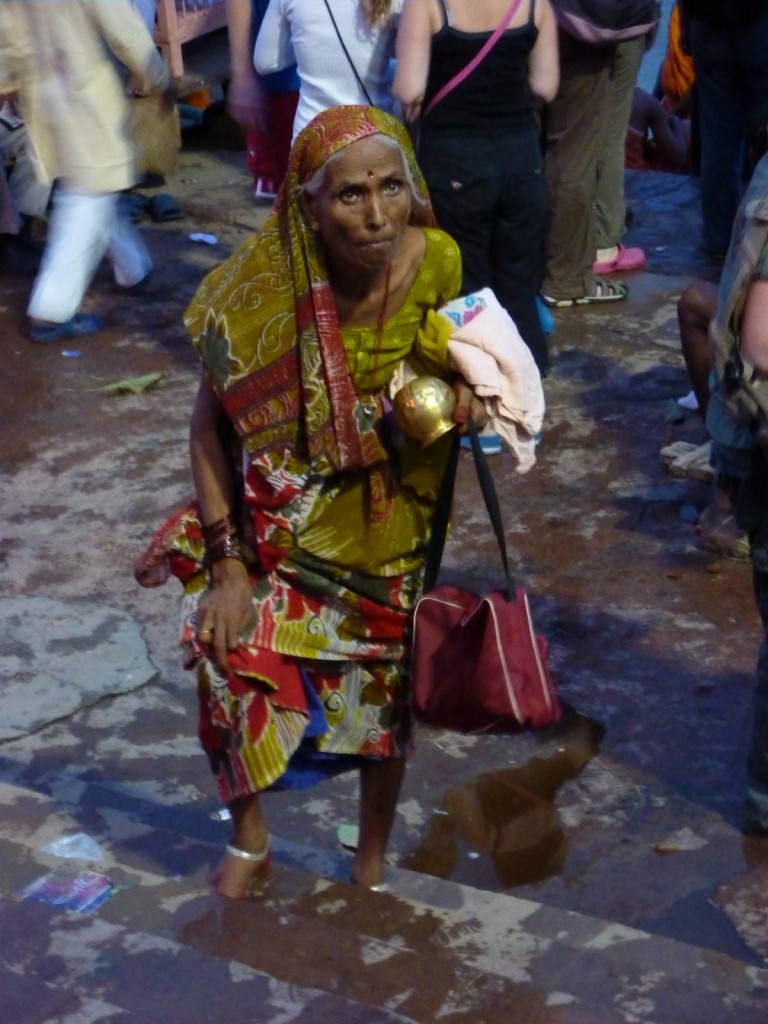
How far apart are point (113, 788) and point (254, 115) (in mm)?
3372

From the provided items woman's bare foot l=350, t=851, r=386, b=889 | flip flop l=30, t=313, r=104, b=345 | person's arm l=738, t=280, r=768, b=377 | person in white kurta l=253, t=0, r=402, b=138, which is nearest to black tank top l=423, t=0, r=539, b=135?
person in white kurta l=253, t=0, r=402, b=138

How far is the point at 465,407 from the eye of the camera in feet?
9.50

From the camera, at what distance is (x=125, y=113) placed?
23.1 ft

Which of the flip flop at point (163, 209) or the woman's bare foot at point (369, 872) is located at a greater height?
the woman's bare foot at point (369, 872)


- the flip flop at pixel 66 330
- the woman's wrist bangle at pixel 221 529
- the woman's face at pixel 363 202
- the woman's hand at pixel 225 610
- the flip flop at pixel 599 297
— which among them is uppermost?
the woman's face at pixel 363 202

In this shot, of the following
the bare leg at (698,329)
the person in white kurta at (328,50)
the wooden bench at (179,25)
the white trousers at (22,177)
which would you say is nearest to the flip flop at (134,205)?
the white trousers at (22,177)

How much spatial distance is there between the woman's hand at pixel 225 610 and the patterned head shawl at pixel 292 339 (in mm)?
260

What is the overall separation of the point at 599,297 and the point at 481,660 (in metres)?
4.75

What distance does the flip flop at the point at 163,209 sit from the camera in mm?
8898

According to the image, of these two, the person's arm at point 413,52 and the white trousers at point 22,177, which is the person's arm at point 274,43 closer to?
the person's arm at point 413,52

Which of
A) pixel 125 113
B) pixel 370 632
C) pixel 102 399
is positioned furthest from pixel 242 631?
pixel 125 113

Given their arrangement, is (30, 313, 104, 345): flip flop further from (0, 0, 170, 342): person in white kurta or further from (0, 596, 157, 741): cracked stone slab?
(0, 596, 157, 741): cracked stone slab

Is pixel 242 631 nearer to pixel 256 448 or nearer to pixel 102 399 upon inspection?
pixel 256 448

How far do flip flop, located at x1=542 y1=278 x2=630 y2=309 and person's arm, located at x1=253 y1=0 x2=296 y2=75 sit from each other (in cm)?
193
